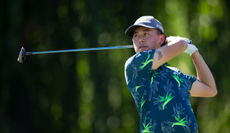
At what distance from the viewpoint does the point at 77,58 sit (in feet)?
11.5

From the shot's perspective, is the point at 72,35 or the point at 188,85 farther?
the point at 72,35

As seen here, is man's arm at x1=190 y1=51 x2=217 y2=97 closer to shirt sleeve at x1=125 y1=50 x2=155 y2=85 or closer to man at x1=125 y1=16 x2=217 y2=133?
man at x1=125 y1=16 x2=217 y2=133

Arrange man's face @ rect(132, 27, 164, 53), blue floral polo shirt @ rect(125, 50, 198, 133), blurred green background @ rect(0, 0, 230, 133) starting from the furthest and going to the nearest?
blurred green background @ rect(0, 0, 230, 133) < man's face @ rect(132, 27, 164, 53) < blue floral polo shirt @ rect(125, 50, 198, 133)

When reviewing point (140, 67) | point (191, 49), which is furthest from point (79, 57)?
point (140, 67)

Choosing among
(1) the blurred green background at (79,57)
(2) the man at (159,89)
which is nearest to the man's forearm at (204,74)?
(2) the man at (159,89)

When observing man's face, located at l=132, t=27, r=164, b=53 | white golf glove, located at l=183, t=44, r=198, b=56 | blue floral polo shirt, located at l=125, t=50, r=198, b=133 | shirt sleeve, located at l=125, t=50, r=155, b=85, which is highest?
man's face, located at l=132, t=27, r=164, b=53

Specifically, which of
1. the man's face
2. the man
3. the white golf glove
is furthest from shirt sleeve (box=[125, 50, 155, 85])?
the white golf glove

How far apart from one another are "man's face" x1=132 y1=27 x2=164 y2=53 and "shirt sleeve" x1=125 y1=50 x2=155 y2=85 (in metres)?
0.13

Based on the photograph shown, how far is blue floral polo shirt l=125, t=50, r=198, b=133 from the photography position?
1.19 metres

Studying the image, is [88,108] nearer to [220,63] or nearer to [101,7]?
[101,7]

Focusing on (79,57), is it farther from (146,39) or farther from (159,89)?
(159,89)

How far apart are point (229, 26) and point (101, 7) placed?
174 cm

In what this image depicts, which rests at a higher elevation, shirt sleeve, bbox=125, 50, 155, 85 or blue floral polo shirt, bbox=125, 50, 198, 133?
shirt sleeve, bbox=125, 50, 155, 85

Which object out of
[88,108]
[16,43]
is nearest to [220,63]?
[88,108]
